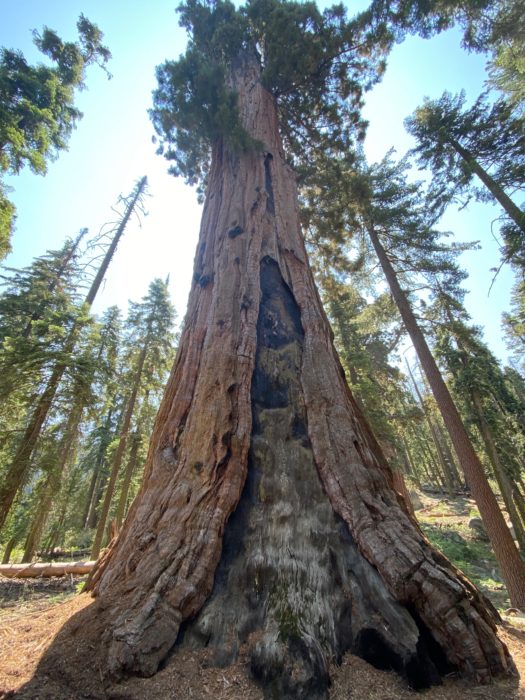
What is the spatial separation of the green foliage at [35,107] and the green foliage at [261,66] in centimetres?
423

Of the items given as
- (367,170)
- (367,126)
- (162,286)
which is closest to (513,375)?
(367,170)

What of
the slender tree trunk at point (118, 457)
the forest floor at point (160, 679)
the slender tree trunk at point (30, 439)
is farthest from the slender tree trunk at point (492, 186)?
the slender tree trunk at point (118, 457)

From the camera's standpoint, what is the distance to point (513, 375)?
2458 centimetres

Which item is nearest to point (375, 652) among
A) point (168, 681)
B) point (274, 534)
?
point (274, 534)

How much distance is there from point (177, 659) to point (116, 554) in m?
0.94

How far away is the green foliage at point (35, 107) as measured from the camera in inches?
352

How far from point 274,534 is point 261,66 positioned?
10.1 meters

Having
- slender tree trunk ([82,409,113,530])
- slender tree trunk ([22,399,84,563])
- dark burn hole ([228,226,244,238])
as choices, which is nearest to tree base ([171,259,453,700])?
dark burn hole ([228,226,244,238])

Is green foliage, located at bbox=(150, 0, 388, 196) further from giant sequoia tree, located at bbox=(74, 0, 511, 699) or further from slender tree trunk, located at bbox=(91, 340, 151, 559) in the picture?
slender tree trunk, located at bbox=(91, 340, 151, 559)

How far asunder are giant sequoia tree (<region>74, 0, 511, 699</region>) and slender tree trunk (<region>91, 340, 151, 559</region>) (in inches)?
434

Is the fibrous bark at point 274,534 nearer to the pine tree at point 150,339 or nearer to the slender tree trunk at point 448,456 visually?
the pine tree at point 150,339

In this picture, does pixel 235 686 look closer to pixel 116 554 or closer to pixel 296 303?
pixel 116 554

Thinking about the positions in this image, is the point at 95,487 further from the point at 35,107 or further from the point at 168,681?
the point at 168,681

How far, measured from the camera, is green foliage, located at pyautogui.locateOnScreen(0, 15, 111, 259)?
895 cm
